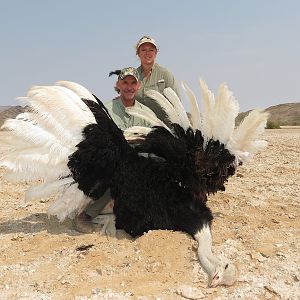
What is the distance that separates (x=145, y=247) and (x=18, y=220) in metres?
1.63

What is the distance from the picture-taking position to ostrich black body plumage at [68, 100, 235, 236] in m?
4.00

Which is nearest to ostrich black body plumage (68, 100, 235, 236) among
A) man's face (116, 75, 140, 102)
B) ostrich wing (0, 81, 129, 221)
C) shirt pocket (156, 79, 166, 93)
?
ostrich wing (0, 81, 129, 221)

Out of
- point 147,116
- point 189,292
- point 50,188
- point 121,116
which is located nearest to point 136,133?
point 147,116

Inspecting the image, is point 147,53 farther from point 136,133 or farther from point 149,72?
point 136,133

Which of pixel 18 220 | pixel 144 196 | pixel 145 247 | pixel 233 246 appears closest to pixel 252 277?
pixel 233 246

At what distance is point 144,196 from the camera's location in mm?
3994

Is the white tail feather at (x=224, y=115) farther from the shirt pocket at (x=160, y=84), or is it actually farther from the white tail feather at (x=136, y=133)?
the shirt pocket at (x=160, y=84)

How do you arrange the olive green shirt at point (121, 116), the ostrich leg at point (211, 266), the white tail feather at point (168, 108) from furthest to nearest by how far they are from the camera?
1. the olive green shirt at point (121, 116)
2. the white tail feather at point (168, 108)
3. the ostrich leg at point (211, 266)

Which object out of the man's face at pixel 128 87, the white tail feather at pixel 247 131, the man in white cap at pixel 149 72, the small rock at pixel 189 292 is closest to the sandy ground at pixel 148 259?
the small rock at pixel 189 292

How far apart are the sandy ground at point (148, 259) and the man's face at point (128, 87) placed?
1348 millimetres

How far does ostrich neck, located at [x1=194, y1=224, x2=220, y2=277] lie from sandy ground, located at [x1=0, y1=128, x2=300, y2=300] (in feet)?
0.18

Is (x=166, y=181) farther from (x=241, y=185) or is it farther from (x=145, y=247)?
(x=241, y=185)

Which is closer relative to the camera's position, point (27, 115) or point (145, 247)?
point (145, 247)

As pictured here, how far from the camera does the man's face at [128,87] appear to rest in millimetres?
4918
